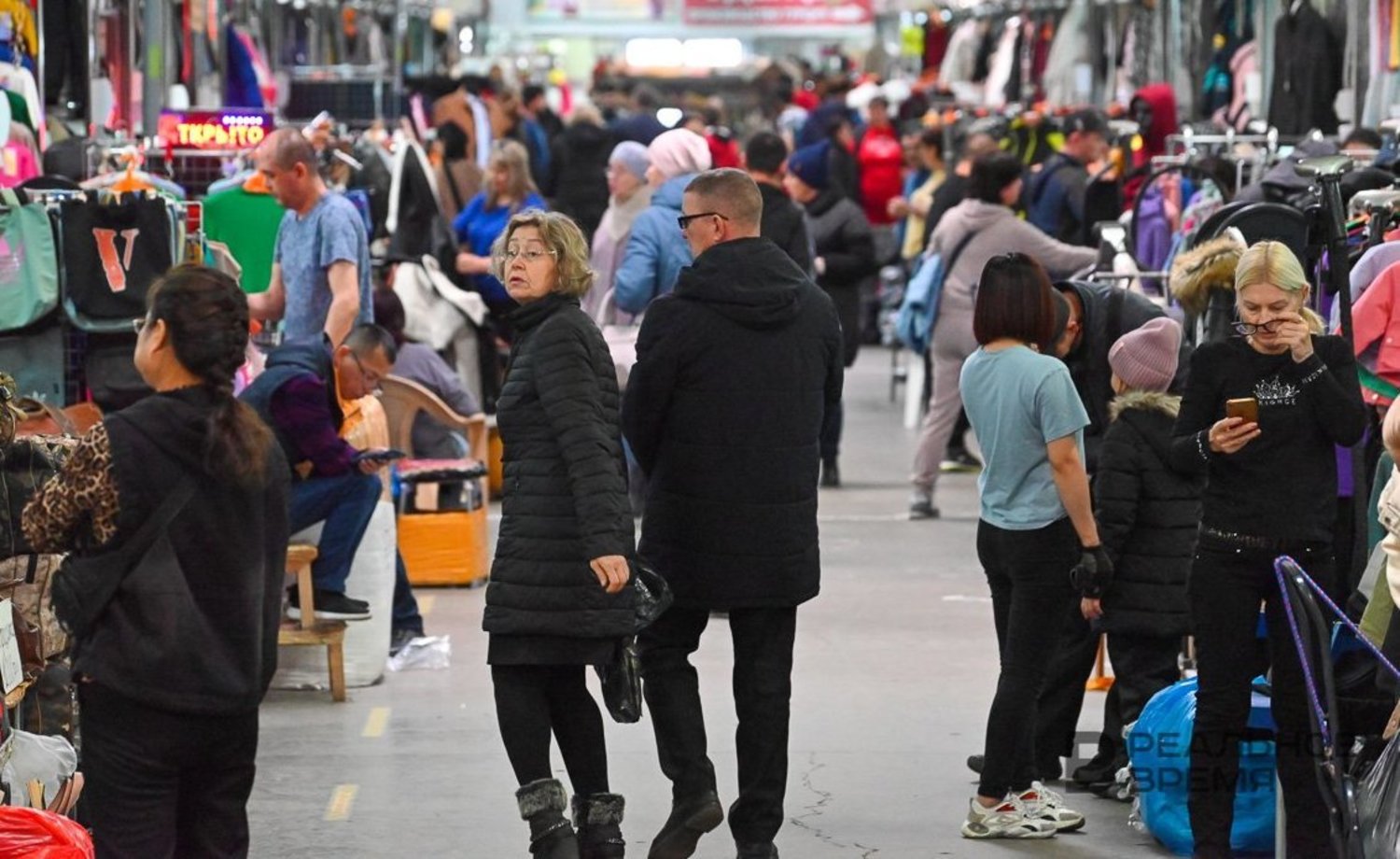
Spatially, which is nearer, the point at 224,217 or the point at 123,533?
the point at 123,533

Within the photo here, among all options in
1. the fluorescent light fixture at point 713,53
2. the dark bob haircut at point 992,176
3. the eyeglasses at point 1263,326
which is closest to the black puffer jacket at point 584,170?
the dark bob haircut at point 992,176

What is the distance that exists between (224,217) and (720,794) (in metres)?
3.62

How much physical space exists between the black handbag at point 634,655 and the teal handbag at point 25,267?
2702 millimetres

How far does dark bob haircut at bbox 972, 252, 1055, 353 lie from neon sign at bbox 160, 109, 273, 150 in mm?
4432

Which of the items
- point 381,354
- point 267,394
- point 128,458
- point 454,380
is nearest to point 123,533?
point 128,458

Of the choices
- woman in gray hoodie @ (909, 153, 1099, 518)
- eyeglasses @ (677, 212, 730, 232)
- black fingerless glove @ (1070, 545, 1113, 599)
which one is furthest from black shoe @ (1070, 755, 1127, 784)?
woman in gray hoodie @ (909, 153, 1099, 518)

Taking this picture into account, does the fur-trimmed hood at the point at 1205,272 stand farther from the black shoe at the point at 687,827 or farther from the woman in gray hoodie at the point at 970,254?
the woman in gray hoodie at the point at 970,254

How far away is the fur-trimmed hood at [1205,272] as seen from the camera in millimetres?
6656

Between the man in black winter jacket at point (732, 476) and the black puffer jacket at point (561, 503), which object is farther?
the man in black winter jacket at point (732, 476)

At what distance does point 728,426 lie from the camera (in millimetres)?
5621

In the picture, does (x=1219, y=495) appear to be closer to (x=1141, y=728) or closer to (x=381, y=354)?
(x=1141, y=728)

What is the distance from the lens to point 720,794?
6582mm

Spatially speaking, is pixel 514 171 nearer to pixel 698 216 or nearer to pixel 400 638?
pixel 400 638

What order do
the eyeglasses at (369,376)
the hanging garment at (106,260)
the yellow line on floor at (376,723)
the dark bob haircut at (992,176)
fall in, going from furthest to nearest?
the dark bob haircut at (992,176) → the eyeglasses at (369,376) → the hanging garment at (106,260) → the yellow line on floor at (376,723)
